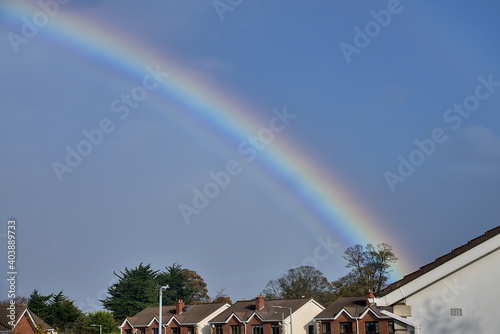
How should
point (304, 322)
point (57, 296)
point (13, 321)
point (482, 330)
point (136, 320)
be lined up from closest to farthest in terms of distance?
point (482, 330), point (13, 321), point (304, 322), point (136, 320), point (57, 296)

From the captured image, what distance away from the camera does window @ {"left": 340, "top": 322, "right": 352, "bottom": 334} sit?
259 ft

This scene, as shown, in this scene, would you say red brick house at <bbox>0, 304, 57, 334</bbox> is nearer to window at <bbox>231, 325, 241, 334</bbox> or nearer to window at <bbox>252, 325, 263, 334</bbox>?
window at <bbox>231, 325, 241, 334</bbox>

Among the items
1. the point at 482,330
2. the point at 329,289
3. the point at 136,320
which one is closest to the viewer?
the point at 482,330

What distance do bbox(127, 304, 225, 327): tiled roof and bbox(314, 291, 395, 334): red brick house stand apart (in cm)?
1997

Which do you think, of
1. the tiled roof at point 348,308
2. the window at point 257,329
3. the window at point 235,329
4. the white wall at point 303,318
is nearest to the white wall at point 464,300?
the tiled roof at point 348,308

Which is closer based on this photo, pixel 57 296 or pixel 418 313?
pixel 418 313

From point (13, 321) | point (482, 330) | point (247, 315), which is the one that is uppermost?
point (247, 315)

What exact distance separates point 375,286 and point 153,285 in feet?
163

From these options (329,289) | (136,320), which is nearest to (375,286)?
(329,289)

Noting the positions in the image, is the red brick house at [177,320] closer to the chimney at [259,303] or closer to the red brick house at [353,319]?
the chimney at [259,303]

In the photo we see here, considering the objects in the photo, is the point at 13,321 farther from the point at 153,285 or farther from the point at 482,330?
the point at 153,285

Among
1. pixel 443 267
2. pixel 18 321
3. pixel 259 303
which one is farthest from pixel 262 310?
pixel 443 267

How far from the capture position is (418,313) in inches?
380

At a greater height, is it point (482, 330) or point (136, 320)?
point (136, 320)
